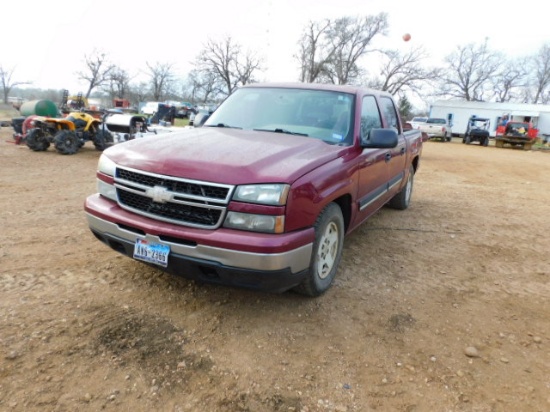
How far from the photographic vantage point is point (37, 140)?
11102 millimetres

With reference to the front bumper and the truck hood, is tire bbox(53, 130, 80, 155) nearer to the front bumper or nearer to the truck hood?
the truck hood

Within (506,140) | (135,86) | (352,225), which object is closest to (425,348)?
(352,225)

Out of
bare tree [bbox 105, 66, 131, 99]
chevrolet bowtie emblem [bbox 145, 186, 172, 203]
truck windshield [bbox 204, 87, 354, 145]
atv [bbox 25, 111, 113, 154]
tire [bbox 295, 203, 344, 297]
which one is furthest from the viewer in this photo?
bare tree [bbox 105, 66, 131, 99]

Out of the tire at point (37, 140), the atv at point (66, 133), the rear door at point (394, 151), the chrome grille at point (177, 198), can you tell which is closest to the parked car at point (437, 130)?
the atv at point (66, 133)

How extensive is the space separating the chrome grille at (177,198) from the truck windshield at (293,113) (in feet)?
4.23

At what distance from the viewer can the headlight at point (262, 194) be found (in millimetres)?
2473

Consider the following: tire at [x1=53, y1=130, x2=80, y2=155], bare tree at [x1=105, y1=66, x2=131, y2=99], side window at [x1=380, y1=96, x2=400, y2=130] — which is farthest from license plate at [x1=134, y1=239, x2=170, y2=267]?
bare tree at [x1=105, y1=66, x2=131, y2=99]

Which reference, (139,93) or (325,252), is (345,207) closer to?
(325,252)

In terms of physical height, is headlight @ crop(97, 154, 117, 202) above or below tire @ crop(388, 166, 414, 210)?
above

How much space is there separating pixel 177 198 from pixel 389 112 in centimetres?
331

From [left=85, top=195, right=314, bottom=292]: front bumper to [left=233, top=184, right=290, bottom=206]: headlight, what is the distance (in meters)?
0.22

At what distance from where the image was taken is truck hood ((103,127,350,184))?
254cm

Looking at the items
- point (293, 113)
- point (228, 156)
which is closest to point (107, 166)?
point (228, 156)

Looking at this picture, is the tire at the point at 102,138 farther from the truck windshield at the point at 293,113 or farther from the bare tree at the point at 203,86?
the bare tree at the point at 203,86
